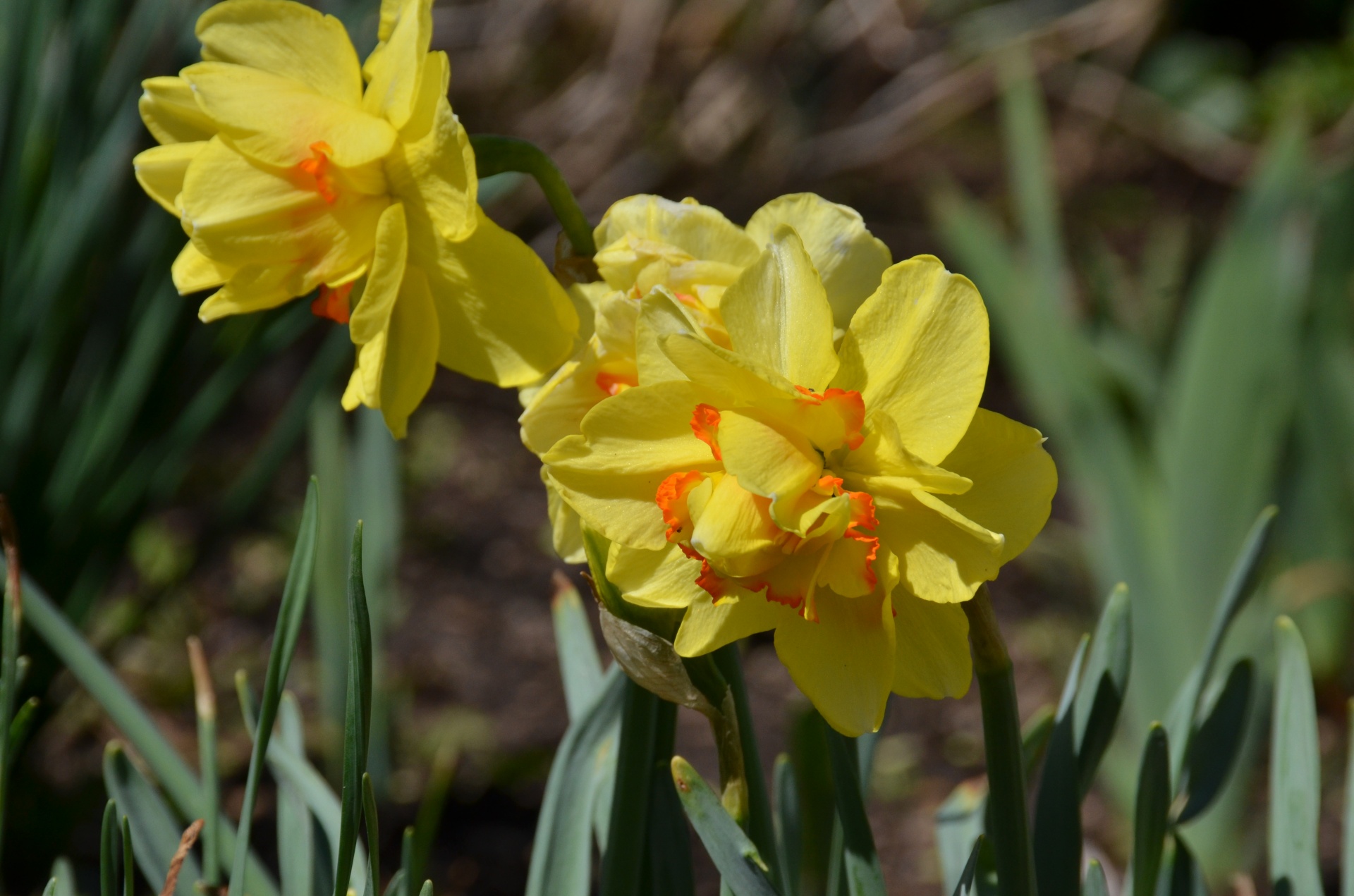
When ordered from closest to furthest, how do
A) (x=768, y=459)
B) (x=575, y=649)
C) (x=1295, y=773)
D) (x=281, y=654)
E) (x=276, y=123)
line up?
(x=768, y=459) → (x=276, y=123) → (x=281, y=654) → (x=1295, y=773) → (x=575, y=649)

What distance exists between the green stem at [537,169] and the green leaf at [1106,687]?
428mm

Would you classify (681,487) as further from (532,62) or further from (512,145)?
(532,62)

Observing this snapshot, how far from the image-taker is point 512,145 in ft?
1.85

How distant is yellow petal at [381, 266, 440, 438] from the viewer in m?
0.55

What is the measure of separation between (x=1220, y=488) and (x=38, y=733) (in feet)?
5.19

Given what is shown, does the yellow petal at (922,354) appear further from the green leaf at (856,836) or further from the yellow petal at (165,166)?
the yellow petal at (165,166)

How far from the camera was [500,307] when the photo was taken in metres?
0.56

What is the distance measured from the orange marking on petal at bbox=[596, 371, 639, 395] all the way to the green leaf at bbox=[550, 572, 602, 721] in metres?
0.36

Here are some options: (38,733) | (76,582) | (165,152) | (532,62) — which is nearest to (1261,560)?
(165,152)

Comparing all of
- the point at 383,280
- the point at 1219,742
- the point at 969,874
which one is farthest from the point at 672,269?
the point at 1219,742

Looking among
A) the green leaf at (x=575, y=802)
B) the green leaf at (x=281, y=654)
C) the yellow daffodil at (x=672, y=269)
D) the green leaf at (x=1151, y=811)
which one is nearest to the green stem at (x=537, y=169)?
the yellow daffodil at (x=672, y=269)

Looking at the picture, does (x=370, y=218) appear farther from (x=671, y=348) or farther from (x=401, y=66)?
(x=671, y=348)

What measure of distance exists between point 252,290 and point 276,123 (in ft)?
0.29

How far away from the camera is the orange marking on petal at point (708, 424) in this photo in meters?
0.48
